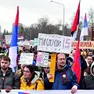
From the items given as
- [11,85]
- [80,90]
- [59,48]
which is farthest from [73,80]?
[11,85]

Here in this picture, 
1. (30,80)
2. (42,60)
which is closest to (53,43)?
(42,60)

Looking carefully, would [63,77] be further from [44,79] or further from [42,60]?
[42,60]

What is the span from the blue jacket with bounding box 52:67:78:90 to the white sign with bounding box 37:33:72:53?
42 cm

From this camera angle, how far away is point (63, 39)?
6.55 metres

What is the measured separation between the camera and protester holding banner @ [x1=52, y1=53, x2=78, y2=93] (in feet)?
20.2

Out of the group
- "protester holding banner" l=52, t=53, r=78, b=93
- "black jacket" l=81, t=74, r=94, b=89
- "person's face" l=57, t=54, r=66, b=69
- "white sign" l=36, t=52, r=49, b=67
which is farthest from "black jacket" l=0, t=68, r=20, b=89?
"black jacket" l=81, t=74, r=94, b=89

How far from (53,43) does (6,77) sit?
39.5 inches

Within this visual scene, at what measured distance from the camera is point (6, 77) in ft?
21.2

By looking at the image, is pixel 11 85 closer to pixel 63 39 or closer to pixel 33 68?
pixel 33 68

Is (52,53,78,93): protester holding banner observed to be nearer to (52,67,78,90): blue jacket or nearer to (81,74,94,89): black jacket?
(52,67,78,90): blue jacket

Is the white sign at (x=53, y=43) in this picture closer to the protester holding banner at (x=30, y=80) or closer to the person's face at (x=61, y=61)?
the person's face at (x=61, y=61)

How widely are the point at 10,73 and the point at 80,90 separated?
1.25 metres

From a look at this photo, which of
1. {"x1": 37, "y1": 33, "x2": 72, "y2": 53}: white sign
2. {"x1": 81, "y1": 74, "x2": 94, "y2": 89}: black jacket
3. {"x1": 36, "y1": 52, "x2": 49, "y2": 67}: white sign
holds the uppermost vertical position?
{"x1": 37, "y1": 33, "x2": 72, "y2": 53}: white sign

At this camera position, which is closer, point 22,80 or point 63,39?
point 22,80
